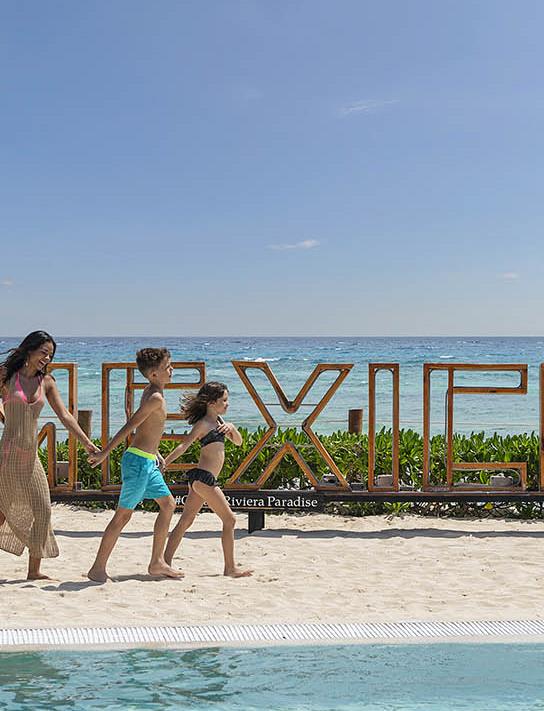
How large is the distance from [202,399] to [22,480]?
158cm

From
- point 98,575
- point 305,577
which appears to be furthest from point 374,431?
point 98,575

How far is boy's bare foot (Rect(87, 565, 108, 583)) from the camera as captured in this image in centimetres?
725

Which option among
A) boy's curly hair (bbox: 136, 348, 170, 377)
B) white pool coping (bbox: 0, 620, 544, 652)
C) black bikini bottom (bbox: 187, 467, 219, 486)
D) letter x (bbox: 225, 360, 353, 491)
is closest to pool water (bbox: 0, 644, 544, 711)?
white pool coping (bbox: 0, 620, 544, 652)

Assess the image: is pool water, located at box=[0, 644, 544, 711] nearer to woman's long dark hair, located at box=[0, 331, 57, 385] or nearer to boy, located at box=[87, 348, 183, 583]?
boy, located at box=[87, 348, 183, 583]

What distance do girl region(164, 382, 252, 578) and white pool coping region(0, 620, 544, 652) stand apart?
5.03ft

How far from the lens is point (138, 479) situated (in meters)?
7.07

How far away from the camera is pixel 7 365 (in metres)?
7.17

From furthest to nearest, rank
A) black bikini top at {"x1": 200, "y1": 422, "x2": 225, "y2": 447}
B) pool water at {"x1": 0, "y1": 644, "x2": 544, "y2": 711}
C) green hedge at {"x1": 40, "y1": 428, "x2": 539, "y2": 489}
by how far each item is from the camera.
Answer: green hedge at {"x1": 40, "y1": 428, "x2": 539, "y2": 489}, black bikini top at {"x1": 200, "y1": 422, "x2": 225, "y2": 447}, pool water at {"x1": 0, "y1": 644, "x2": 544, "y2": 711}

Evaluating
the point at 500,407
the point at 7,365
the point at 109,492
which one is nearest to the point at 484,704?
the point at 7,365

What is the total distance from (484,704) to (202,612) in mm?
2261

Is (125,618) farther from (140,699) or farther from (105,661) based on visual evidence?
A: (140,699)

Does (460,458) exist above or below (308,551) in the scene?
above

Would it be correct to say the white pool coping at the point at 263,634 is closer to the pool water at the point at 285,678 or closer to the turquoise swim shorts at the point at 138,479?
the pool water at the point at 285,678

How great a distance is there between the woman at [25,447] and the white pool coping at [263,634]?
1.50 m
